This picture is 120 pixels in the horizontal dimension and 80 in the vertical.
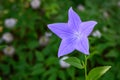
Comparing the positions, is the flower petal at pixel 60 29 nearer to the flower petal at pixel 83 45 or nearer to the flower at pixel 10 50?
the flower petal at pixel 83 45

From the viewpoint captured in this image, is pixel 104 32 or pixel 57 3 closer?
pixel 104 32

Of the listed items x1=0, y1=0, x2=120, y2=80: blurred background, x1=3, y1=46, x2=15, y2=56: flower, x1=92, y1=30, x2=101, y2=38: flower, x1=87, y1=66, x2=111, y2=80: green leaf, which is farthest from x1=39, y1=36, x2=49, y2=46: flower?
x1=87, y1=66, x2=111, y2=80: green leaf

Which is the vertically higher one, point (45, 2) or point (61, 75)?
point (45, 2)

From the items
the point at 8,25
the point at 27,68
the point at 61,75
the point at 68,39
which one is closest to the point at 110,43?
the point at 61,75

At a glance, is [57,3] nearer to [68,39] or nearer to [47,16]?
[47,16]

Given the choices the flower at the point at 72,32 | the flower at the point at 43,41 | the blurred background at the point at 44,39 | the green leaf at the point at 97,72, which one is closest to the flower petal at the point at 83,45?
the flower at the point at 72,32

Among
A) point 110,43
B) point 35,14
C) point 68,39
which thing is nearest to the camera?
point 68,39
